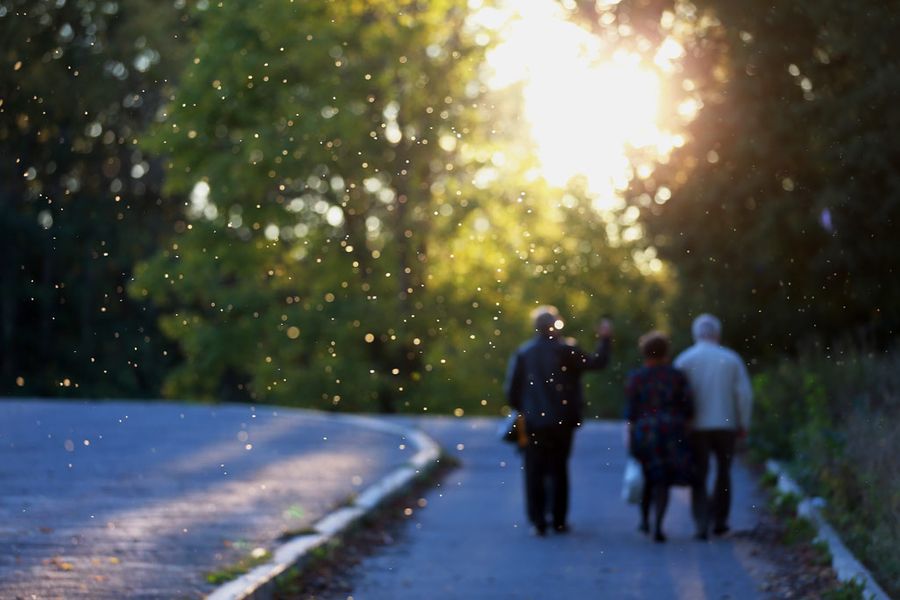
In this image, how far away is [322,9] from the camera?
145ft

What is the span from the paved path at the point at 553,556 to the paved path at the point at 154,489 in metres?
0.92

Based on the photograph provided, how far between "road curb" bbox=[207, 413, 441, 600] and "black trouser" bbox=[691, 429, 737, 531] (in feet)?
9.04

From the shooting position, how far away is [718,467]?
1482 cm

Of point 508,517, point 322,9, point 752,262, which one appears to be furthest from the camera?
point 322,9

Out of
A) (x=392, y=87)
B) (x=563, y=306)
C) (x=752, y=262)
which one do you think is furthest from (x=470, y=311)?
(x=752, y=262)

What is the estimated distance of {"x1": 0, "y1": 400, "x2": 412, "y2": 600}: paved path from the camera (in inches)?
422

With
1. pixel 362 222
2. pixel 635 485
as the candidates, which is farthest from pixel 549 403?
pixel 362 222

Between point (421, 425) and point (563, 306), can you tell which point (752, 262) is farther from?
point (563, 306)

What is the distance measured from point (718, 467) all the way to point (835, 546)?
3131 millimetres

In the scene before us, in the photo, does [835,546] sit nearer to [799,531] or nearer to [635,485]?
[799,531]

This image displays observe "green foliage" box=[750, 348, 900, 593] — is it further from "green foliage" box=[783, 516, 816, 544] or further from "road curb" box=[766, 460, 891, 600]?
"green foliage" box=[783, 516, 816, 544]

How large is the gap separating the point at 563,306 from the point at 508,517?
3516 centimetres

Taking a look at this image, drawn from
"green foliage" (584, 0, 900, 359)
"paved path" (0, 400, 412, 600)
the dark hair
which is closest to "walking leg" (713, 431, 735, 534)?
the dark hair

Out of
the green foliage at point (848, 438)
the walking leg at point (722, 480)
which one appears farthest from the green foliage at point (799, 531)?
the walking leg at point (722, 480)
